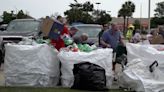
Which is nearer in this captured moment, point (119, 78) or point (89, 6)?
point (119, 78)

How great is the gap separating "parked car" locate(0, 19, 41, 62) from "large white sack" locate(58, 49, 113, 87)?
5360 millimetres

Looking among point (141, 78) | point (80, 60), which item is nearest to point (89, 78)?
point (80, 60)

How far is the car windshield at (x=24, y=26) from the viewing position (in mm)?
17206

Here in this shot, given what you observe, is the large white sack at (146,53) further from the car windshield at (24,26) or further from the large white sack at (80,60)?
the car windshield at (24,26)

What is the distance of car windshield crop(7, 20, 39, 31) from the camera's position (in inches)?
677

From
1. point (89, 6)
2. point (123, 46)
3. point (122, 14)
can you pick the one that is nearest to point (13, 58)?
point (123, 46)

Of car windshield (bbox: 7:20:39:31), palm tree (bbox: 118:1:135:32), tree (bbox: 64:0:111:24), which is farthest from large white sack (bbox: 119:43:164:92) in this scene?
palm tree (bbox: 118:1:135:32)

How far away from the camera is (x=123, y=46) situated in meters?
12.3

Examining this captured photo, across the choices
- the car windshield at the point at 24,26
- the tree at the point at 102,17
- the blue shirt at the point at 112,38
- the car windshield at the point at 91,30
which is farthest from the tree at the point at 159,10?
the blue shirt at the point at 112,38

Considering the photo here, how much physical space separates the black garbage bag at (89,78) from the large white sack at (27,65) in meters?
0.94

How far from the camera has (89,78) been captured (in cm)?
989

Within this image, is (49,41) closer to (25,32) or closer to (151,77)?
(151,77)

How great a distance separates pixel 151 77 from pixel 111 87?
1.15 metres

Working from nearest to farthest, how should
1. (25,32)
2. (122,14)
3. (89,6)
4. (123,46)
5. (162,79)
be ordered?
(162,79), (123,46), (25,32), (89,6), (122,14)
